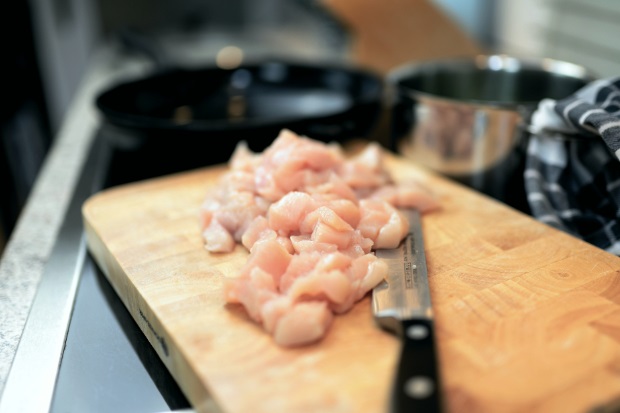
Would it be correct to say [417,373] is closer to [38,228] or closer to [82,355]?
[82,355]

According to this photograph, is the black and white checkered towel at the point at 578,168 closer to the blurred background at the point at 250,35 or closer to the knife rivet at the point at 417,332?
the knife rivet at the point at 417,332

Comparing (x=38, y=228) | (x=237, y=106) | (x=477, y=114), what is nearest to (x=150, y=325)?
(x=38, y=228)

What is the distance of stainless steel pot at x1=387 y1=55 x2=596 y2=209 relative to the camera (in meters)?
1.11

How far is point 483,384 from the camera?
66 centimetres

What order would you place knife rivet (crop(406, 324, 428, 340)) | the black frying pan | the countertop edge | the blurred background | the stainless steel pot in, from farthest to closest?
the blurred background → the black frying pan → the stainless steel pot → the countertop edge → knife rivet (crop(406, 324, 428, 340))

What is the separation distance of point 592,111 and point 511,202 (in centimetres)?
27

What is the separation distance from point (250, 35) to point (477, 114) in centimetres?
188

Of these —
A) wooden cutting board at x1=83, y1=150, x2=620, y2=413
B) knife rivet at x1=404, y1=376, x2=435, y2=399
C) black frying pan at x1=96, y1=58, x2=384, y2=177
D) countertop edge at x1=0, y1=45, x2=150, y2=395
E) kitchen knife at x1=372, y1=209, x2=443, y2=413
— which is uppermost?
black frying pan at x1=96, y1=58, x2=384, y2=177

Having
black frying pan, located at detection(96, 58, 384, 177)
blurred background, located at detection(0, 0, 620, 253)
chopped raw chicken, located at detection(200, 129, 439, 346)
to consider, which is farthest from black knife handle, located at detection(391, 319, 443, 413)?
blurred background, located at detection(0, 0, 620, 253)

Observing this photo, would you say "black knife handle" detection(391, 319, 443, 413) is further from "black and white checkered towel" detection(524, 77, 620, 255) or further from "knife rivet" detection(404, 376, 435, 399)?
"black and white checkered towel" detection(524, 77, 620, 255)

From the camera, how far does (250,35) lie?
2.77m

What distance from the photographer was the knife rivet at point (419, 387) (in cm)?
61

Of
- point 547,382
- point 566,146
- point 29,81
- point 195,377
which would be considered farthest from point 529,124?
point 29,81

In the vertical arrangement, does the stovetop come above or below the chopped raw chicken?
below
